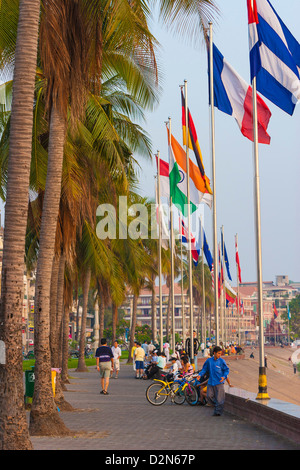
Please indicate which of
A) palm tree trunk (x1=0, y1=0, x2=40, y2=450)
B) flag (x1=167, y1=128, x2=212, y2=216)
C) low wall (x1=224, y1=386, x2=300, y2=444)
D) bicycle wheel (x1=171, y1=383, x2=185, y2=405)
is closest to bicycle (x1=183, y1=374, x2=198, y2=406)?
bicycle wheel (x1=171, y1=383, x2=185, y2=405)

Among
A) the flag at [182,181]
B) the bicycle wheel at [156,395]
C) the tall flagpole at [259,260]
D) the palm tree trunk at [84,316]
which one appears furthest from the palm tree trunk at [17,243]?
the palm tree trunk at [84,316]

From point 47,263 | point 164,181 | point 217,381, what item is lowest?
point 217,381

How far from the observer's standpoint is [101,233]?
3241cm

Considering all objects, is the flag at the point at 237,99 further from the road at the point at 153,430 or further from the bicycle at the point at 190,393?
the road at the point at 153,430

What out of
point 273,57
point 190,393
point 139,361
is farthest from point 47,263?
point 139,361

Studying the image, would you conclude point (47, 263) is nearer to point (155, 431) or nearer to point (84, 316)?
point (155, 431)

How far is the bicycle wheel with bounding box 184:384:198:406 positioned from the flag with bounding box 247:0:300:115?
8.42m

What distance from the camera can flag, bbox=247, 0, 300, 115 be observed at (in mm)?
17016

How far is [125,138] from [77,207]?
7432 millimetres

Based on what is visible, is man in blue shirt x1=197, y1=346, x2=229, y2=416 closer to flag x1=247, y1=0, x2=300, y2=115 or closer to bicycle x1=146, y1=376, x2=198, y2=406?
bicycle x1=146, y1=376, x2=198, y2=406

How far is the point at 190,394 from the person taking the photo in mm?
21047

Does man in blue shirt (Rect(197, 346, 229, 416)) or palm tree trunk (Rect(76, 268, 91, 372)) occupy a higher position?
palm tree trunk (Rect(76, 268, 91, 372))

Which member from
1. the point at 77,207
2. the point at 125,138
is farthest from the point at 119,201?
the point at 77,207

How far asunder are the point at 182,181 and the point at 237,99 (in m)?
10.5
